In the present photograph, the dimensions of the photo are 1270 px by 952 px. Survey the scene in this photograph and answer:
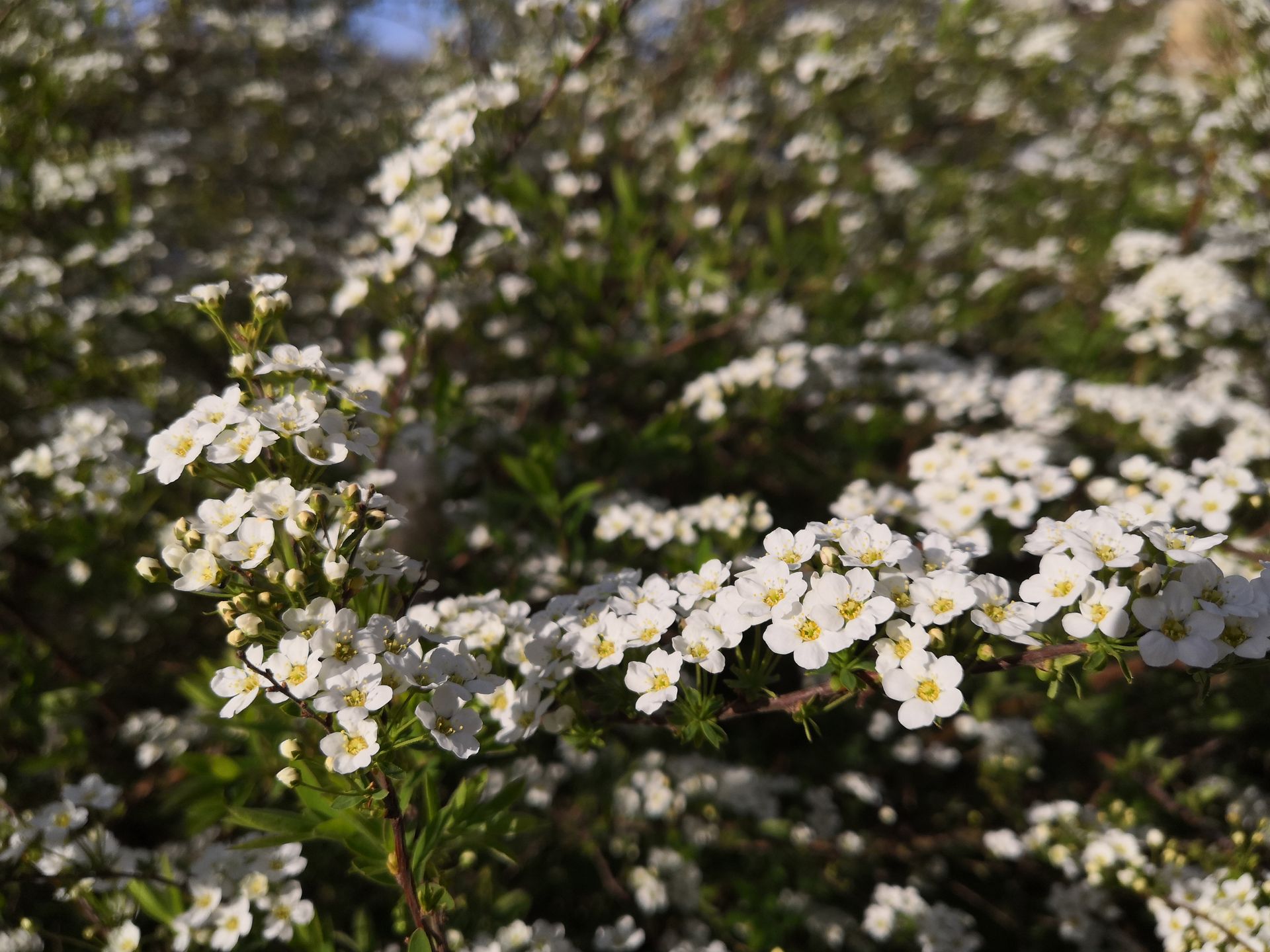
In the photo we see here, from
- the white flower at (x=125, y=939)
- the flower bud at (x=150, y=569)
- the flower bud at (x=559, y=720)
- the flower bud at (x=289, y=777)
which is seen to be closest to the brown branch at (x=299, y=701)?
the flower bud at (x=289, y=777)

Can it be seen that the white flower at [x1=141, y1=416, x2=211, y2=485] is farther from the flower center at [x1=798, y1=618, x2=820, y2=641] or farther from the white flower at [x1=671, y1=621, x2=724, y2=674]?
the flower center at [x1=798, y1=618, x2=820, y2=641]

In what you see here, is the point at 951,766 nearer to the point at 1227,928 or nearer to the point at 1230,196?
the point at 1227,928

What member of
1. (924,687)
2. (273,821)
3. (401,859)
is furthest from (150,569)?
(924,687)

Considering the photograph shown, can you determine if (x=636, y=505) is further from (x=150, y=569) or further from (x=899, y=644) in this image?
(x=150, y=569)

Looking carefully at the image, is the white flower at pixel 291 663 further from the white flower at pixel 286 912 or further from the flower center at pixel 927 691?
the flower center at pixel 927 691

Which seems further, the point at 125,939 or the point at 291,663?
the point at 125,939

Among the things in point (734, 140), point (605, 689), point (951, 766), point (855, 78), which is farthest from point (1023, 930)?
point (855, 78)
